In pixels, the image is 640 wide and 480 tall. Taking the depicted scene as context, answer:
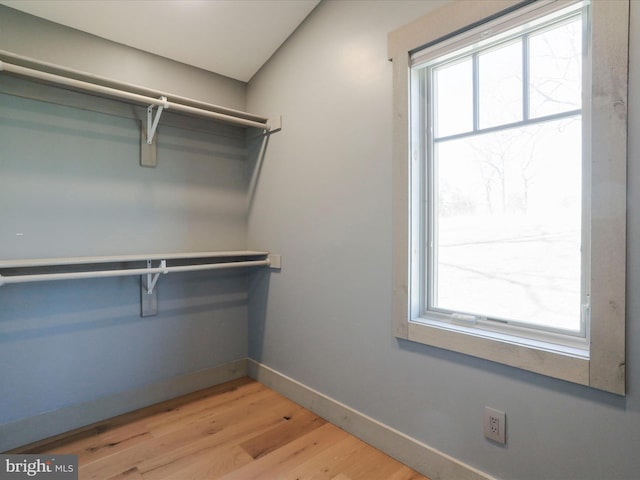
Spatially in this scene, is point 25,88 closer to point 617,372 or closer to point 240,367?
point 240,367

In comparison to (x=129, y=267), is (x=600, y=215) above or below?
above

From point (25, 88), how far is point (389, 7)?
1801 mm

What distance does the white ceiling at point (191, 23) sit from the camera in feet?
5.84

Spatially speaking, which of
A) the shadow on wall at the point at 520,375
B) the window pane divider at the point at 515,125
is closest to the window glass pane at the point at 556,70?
the window pane divider at the point at 515,125

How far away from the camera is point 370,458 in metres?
1.64

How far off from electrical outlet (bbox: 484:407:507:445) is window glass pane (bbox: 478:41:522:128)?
111 cm

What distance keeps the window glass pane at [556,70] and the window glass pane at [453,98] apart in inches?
9.7

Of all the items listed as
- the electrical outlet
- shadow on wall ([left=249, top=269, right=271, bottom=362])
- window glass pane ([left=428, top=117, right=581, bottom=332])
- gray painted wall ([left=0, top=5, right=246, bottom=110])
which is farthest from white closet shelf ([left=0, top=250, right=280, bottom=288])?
the electrical outlet

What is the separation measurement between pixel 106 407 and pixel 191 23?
86.5 inches

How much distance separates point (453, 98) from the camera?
1569 millimetres

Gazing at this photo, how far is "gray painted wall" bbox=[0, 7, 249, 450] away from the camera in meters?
1.75

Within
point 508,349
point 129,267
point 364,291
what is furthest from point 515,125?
point 129,267

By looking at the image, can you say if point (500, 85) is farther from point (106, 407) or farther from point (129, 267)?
point (106, 407)

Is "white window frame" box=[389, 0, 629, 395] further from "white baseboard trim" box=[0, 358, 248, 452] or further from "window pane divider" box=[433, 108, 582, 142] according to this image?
"white baseboard trim" box=[0, 358, 248, 452]
